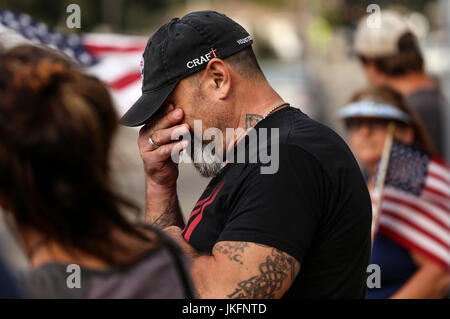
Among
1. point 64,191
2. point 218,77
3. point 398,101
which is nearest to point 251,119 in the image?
point 218,77

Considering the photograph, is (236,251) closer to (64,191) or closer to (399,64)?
(64,191)

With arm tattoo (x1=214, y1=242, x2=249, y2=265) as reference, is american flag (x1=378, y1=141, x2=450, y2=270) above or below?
below

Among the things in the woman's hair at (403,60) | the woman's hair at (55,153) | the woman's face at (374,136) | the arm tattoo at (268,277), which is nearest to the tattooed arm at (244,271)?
the arm tattoo at (268,277)

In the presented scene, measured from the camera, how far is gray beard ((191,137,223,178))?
7.89 ft

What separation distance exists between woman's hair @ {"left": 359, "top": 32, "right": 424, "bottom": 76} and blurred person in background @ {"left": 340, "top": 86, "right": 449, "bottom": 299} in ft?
2.79

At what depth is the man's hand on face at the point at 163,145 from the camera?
2.35m

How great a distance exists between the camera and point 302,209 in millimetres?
1995

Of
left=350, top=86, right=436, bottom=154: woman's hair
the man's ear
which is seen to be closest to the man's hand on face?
the man's ear

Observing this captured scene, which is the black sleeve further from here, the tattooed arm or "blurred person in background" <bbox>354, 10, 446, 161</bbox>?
"blurred person in background" <bbox>354, 10, 446, 161</bbox>

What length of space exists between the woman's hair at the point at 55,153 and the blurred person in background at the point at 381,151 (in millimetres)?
2038

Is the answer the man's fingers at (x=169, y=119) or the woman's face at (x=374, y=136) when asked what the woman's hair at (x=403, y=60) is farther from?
the man's fingers at (x=169, y=119)

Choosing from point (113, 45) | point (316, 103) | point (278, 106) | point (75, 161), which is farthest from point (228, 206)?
point (316, 103)
